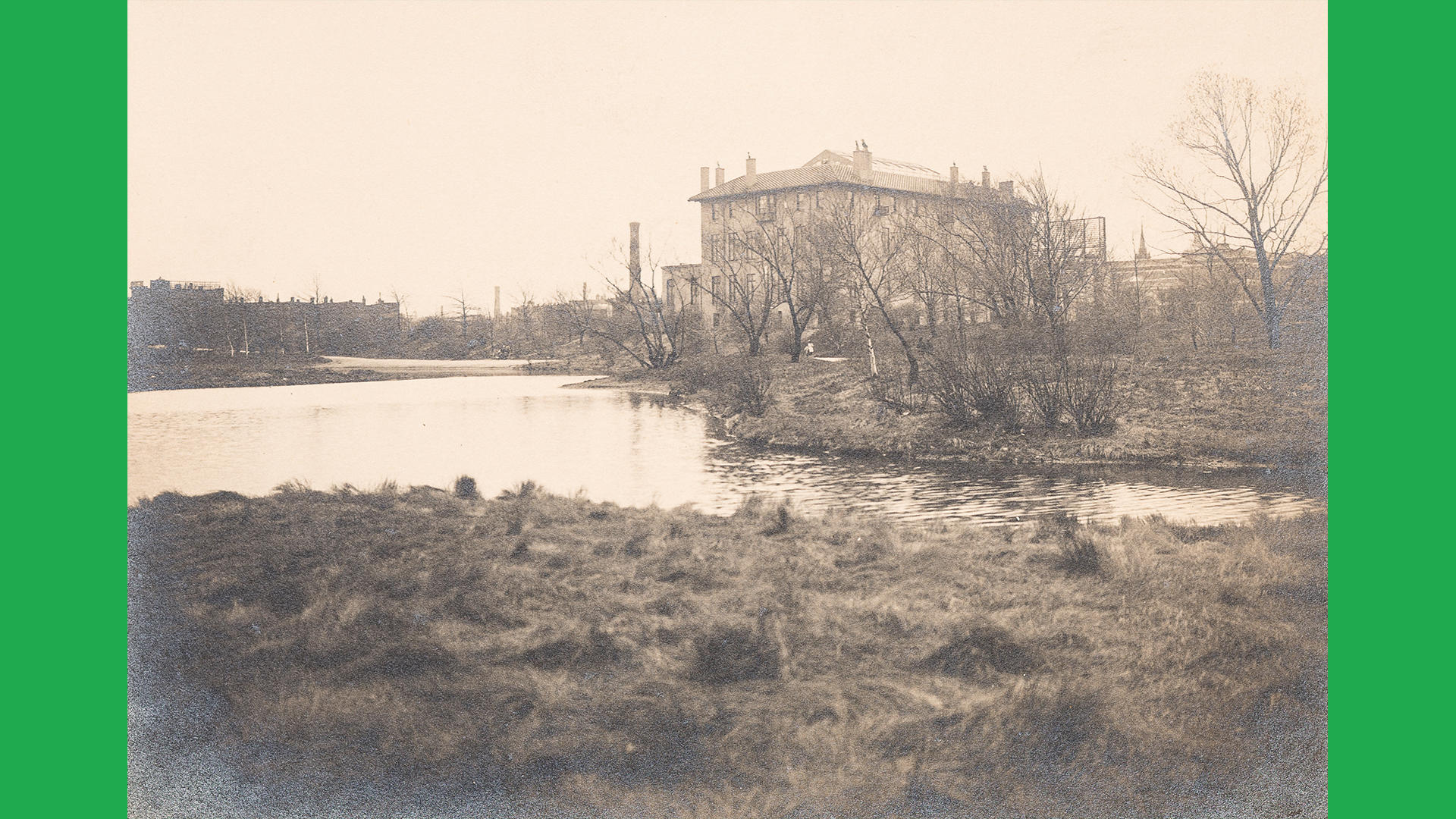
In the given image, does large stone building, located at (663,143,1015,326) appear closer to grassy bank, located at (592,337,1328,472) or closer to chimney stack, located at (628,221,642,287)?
chimney stack, located at (628,221,642,287)

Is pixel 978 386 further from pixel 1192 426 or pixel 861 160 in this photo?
pixel 861 160

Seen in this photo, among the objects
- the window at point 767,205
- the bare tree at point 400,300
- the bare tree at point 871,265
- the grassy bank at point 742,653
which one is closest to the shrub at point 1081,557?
the grassy bank at point 742,653

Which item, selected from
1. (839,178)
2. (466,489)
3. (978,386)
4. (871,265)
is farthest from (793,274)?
(466,489)

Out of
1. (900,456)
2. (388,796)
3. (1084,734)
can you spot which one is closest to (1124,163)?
(900,456)

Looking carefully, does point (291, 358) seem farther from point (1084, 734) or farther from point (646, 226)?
point (1084, 734)

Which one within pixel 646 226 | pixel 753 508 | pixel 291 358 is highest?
pixel 646 226

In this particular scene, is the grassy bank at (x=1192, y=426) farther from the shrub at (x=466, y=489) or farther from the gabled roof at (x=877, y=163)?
the shrub at (x=466, y=489)
